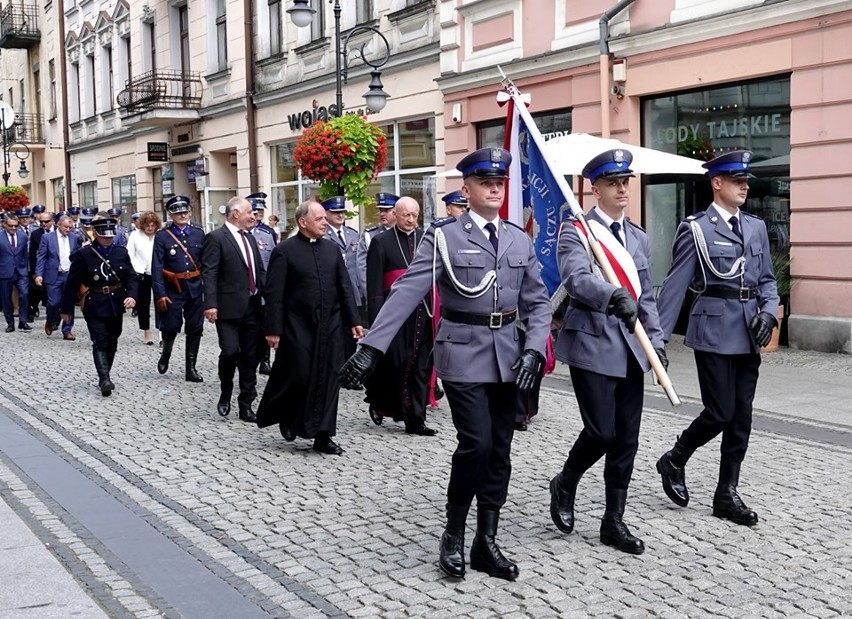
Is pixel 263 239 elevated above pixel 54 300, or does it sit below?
above

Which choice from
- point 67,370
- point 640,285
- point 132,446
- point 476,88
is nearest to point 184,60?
point 476,88

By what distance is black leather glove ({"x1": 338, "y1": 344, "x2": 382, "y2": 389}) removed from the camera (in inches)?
197

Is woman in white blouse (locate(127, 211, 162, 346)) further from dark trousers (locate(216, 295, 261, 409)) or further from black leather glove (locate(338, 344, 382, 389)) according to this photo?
black leather glove (locate(338, 344, 382, 389))

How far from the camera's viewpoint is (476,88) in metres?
18.1

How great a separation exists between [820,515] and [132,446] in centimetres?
474

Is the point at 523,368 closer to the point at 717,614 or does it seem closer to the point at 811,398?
the point at 717,614

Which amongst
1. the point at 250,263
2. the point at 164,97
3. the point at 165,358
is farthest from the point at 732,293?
the point at 164,97

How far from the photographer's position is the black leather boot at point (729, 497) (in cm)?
585

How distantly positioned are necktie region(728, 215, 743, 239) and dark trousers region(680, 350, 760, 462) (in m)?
0.62

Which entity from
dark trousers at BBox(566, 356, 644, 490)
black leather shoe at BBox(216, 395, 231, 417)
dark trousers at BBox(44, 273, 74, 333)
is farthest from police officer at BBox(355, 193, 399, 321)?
dark trousers at BBox(44, 273, 74, 333)

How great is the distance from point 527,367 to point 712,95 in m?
10.3

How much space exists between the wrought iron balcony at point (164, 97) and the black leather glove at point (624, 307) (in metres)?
24.1

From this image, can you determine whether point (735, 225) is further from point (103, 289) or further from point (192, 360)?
point (192, 360)

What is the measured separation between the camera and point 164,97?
2811 cm
